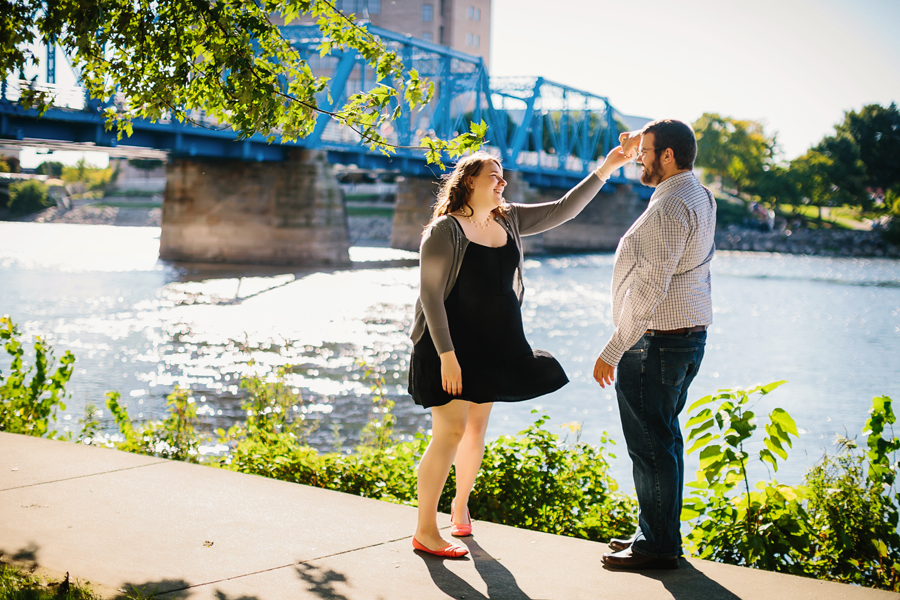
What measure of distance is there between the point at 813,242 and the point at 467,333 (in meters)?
78.4

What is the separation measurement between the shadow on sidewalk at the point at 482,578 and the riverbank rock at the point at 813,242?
74.5m

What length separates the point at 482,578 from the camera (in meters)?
3.39

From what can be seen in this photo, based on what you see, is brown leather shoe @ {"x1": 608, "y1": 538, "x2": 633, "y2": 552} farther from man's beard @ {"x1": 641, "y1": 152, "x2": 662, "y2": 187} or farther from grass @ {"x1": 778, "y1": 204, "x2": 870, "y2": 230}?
grass @ {"x1": 778, "y1": 204, "x2": 870, "y2": 230}

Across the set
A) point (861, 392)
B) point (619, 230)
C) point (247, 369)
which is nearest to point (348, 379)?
point (247, 369)

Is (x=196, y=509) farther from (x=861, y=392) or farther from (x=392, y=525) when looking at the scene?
(x=861, y=392)

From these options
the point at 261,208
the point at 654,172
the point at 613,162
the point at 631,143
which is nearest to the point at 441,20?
the point at 261,208

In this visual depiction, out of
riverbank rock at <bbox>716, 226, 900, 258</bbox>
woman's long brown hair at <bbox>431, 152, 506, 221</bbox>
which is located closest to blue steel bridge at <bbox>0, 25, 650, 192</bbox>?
woman's long brown hair at <bbox>431, 152, 506, 221</bbox>

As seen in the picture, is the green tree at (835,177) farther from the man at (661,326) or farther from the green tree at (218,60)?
the man at (661,326)

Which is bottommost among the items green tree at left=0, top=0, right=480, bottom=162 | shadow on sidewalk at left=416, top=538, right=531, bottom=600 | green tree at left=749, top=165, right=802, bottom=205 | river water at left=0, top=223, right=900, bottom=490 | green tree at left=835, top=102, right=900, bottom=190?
river water at left=0, top=223, right=900, bottom=490

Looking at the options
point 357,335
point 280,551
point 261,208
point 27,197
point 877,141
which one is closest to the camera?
point 280,551

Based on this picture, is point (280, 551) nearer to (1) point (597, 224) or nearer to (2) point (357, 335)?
(2) point (357, 335)

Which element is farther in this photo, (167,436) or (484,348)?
(167,436)

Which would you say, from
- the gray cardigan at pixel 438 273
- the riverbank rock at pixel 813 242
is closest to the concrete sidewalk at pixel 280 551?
the gray cardigan at pixel 438 273

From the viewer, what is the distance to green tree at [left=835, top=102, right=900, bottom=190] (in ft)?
252
